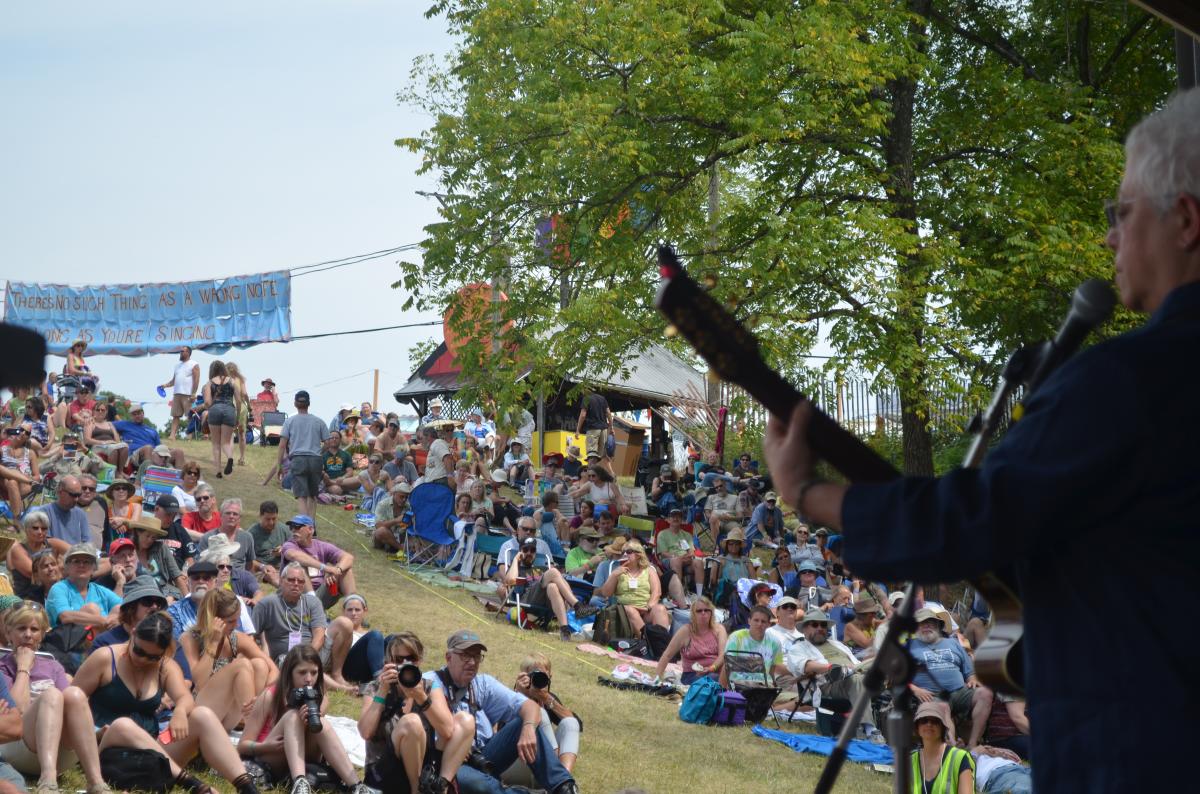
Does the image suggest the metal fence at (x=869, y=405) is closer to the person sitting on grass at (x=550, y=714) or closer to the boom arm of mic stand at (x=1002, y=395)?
the person sitting on grass at (x=550, y=714)

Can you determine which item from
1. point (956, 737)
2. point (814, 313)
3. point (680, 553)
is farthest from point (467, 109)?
point (956, 737)

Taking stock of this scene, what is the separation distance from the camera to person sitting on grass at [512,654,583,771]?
9.34 metres

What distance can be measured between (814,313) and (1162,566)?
1474 centimetres

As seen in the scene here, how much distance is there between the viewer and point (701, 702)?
11828 millimetres

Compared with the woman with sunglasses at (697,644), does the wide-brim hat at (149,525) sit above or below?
above

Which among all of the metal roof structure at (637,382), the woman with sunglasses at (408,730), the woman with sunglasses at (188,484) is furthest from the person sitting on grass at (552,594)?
the metal roof structure at (637,382)

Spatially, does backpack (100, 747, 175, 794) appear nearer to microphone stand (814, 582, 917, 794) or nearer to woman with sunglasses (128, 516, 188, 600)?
woman with sunglasses (128, 516, 188, 600)

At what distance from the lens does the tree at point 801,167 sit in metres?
15.2

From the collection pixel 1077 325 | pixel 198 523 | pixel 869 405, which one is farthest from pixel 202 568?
pixel 869 405

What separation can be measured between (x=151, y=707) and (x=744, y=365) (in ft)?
24.1

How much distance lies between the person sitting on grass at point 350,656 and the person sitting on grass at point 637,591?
4.04 meters

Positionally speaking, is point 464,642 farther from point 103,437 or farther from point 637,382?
point 637,382

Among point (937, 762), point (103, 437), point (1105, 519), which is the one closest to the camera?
point (1105, 519)

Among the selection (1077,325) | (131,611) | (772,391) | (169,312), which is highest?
(169,312)
